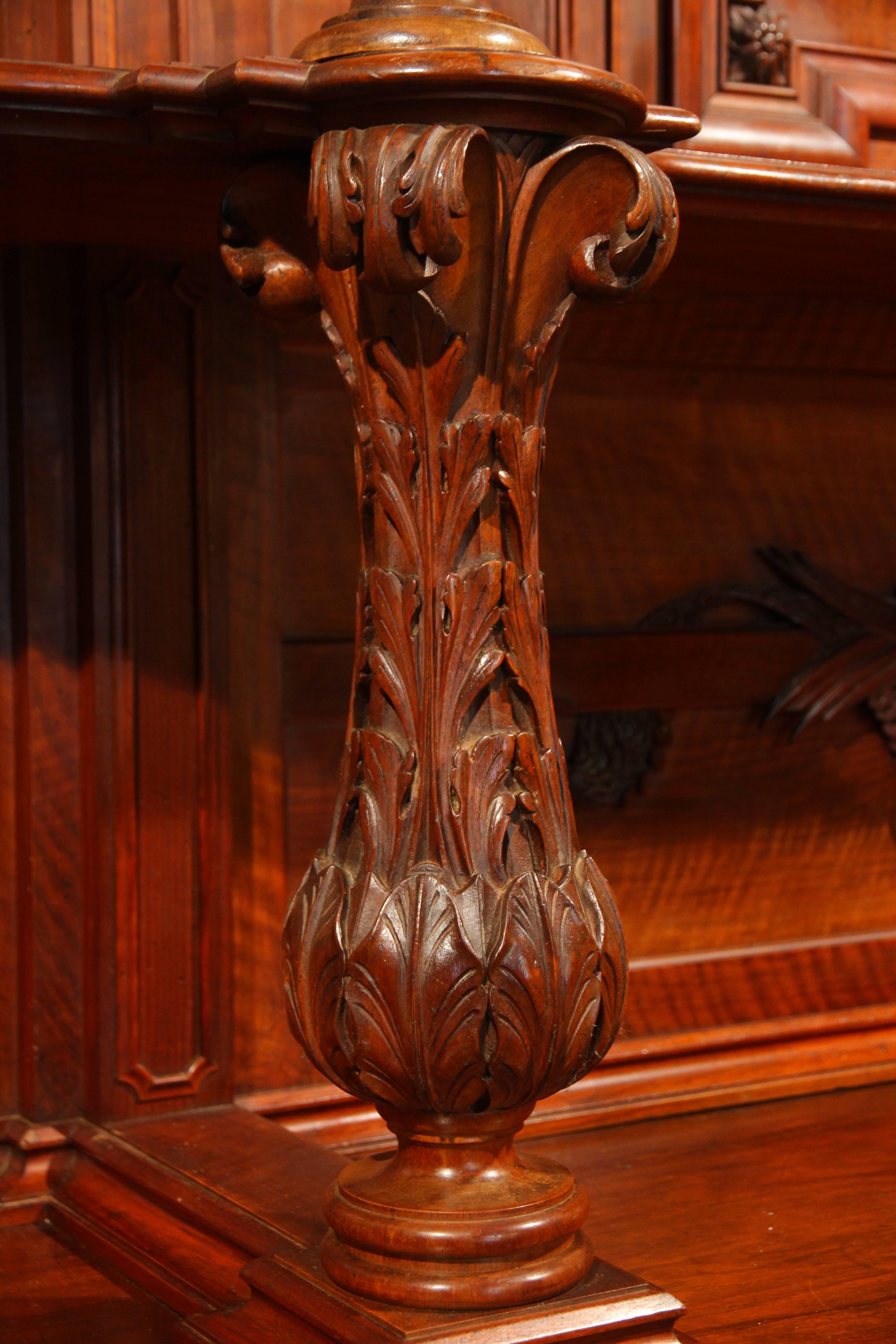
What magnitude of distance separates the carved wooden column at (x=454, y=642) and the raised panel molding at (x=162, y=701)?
0.40 meters

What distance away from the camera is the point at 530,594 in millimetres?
864

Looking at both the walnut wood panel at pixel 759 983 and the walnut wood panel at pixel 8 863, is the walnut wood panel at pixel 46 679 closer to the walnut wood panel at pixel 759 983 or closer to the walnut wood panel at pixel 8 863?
the walnut wood panel at pixel 8 863

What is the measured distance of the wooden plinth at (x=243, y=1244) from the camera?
31.9 inches

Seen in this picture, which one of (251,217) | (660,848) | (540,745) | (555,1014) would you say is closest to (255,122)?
(251,217)

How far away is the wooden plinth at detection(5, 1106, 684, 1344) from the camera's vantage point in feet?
2.66

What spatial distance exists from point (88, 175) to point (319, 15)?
0.35m

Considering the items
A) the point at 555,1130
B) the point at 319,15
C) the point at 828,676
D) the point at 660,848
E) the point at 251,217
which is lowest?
the point at 555,1130

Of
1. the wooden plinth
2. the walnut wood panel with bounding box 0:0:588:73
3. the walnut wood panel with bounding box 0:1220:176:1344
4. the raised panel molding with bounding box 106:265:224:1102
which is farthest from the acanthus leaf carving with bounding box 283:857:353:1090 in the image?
the walnut wood panel with bounding box 0:0:588:73

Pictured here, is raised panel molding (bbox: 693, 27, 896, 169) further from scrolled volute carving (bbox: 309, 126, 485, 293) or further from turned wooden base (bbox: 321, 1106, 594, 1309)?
turned wooden base (bbox: 321, 1106, 594, 1309)

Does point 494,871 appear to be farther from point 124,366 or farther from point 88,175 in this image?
point 124,366

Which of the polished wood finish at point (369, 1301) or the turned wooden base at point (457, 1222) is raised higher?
the turned wooden base at point (457, 1222)

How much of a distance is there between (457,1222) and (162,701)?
552 millimetres

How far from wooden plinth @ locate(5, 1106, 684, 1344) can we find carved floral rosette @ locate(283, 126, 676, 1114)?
0.35 ft

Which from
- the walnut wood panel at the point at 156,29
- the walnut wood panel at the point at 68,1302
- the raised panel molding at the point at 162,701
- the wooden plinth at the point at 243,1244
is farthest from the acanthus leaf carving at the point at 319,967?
the walnut wood panel at the point at 156,29
